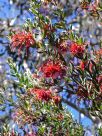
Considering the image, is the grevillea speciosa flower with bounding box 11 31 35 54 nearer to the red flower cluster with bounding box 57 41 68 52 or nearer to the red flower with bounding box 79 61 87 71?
the red flower cluster with bounding box 57 41 68 52

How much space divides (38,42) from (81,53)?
402 mm

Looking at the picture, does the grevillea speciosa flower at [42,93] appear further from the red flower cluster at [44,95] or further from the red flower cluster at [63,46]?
the red flower cluster at [63,46]

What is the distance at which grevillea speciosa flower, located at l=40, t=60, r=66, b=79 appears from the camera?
3.28 m

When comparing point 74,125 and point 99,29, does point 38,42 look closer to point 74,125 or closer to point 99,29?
point 74,125

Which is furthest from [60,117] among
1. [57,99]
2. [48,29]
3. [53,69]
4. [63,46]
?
[48,29]

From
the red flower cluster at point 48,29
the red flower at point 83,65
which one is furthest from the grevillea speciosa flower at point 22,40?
the red flower at point 83,65

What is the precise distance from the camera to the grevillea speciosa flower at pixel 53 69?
129 inches

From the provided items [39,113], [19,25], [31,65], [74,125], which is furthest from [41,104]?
[19,25]

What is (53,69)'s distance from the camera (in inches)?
131

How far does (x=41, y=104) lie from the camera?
134 inches

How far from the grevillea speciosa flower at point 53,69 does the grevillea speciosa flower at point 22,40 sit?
21 centimetres

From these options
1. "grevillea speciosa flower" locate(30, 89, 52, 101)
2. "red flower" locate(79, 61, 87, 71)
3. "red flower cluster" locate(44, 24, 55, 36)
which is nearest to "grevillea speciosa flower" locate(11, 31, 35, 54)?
"red flower cluster" locate(44, 24, 55, 36)

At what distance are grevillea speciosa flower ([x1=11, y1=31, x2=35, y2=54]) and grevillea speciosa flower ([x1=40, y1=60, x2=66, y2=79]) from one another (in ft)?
0.70

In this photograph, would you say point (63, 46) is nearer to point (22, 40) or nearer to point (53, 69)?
point (53, 69)
